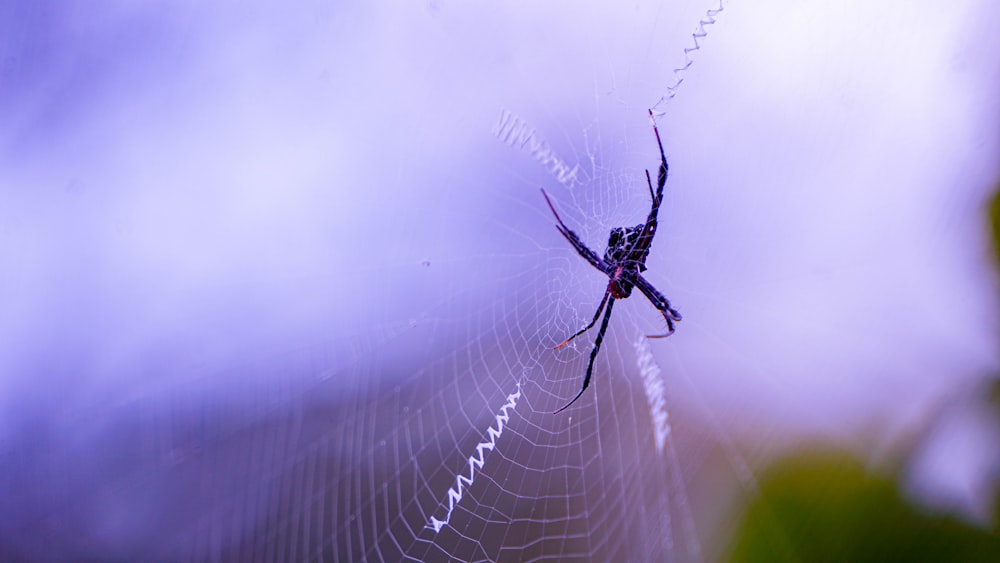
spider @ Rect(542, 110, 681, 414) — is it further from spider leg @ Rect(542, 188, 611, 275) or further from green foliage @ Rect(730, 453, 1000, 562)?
green foliage @ Rect(730, 453, 1000, 562)

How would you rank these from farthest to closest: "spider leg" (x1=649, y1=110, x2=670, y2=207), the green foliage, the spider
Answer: the spider, "spider leg" (x1=649, y1=110, x2=670, y2=207), the green foliage

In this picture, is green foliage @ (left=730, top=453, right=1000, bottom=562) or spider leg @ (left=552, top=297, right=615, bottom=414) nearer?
green foliage @ (left=730, top=453, right=1000, bottom=562)

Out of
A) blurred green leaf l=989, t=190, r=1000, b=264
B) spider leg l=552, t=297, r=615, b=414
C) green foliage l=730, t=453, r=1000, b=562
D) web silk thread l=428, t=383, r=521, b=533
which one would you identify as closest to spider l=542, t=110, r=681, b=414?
spider leg l=552, t=297, r=615, b=414

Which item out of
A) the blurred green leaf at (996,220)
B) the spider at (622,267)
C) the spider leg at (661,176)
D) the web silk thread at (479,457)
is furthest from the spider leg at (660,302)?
the blurred green leaf at (996,220)

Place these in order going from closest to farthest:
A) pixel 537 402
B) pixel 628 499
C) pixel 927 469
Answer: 1. pixel 927 469
2. pixel 628 499
3. pixel 537 402

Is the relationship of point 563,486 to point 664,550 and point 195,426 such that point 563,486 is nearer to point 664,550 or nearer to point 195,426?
point 664,550

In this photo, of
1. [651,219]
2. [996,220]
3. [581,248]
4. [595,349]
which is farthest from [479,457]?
[996,220]

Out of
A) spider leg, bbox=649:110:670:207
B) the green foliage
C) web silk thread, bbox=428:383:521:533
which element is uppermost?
spider leg, bbox=649:110:670:207

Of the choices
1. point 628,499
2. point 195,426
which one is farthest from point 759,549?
point 195,426
